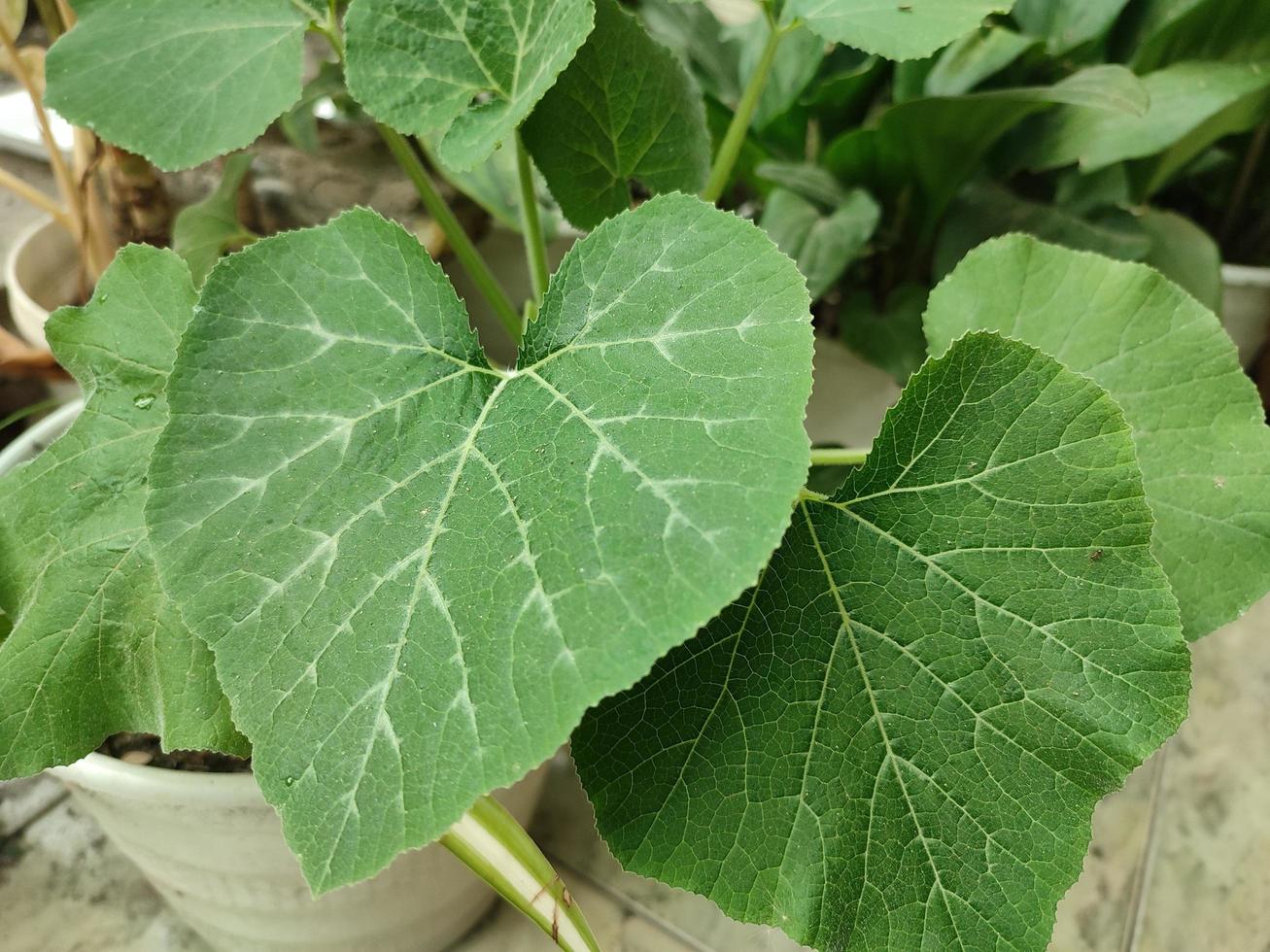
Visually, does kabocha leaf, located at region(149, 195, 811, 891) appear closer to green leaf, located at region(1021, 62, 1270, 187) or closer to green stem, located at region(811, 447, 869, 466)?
green stem, located at region(811, 447, 869, 466)

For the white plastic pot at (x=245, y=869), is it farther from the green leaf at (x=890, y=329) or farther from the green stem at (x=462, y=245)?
the green leaf at (x=890, y=329)

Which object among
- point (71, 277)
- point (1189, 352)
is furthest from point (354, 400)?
point (71, 277)

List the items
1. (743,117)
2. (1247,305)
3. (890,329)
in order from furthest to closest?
1. (1247,305)
2. (890,329)
3. (743,117)

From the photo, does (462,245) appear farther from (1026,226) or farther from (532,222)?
(1026,226)

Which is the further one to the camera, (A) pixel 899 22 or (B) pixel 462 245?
(B) pixel 462 245

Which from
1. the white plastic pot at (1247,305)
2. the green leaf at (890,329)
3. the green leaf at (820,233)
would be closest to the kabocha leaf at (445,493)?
the green leaf at (820,233)

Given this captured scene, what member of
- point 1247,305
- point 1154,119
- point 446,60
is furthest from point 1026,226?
point 446,60
